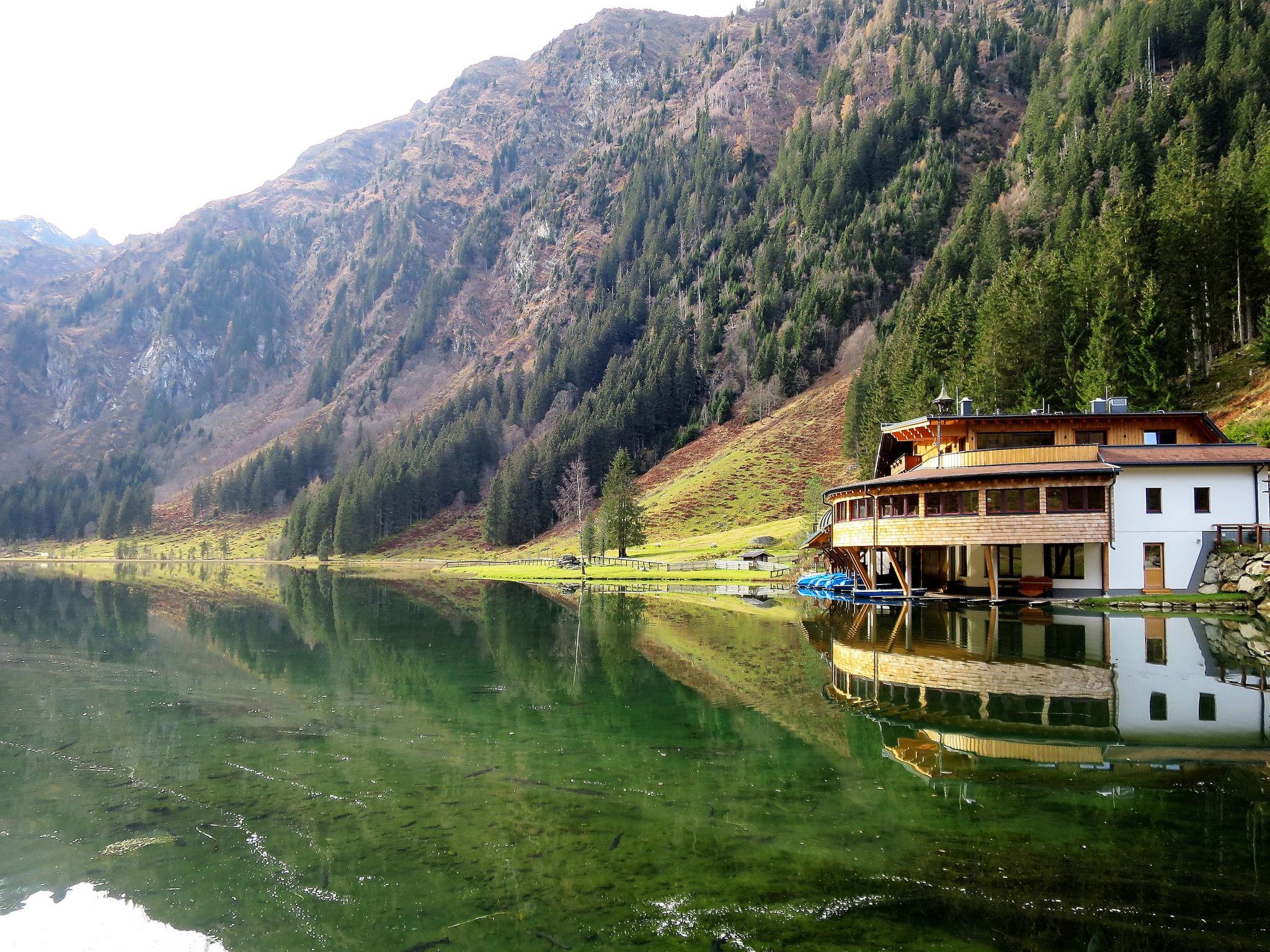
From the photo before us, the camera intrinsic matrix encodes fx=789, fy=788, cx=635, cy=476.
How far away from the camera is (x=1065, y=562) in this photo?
42406 millimetres

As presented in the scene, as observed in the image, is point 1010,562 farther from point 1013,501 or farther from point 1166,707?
point 1166,707

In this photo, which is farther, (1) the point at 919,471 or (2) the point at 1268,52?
(2) the point at 1268,52

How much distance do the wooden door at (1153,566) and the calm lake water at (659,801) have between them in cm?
1079

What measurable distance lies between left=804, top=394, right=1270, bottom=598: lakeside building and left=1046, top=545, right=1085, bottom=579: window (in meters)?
0.07

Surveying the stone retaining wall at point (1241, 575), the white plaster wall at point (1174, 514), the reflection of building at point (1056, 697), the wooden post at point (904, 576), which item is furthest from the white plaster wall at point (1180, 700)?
the wooden post at point (904, 576)

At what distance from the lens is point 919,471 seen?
44125 millimetres

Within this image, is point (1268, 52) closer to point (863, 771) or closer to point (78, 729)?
point (863, 771)

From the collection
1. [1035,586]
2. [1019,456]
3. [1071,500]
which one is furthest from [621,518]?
[1071,500]

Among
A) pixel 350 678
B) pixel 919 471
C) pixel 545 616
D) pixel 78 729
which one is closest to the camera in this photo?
pixel 78 729

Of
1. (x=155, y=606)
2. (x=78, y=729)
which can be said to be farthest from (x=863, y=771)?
(x=155, y=606)

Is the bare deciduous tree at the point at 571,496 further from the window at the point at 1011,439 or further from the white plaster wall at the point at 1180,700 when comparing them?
the white plaster wall at the point at 1180,700

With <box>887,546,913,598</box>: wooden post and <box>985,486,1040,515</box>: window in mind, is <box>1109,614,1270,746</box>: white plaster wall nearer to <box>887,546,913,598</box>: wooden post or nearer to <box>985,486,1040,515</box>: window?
<box>985,486,1040,515</box>: window

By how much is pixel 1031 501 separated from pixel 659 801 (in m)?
33.6

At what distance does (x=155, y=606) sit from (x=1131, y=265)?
79440 millimetres
